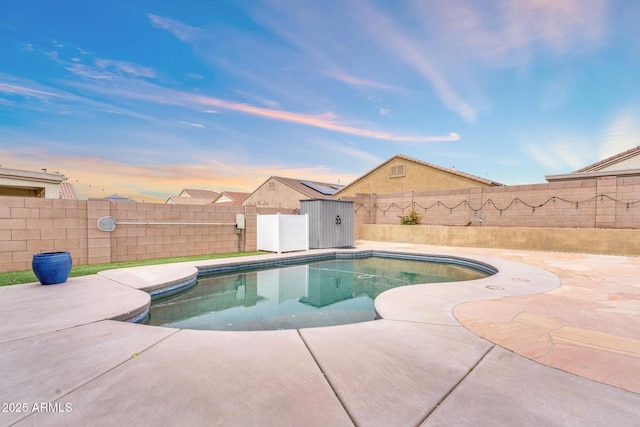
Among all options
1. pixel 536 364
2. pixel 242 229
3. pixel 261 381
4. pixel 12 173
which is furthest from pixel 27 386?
pixel 12 173

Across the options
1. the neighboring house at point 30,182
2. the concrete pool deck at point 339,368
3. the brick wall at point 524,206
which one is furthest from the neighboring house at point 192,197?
the concrete pool deck at point 339,368

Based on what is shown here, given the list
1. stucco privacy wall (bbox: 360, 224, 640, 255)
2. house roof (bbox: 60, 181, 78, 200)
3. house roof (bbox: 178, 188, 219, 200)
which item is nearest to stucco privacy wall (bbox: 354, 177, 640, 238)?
stucco privacy wall (bbox: 360, 224, 640, 255)

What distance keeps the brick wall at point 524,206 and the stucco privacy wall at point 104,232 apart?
7.45 meters

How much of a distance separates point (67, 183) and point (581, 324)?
84.8ft

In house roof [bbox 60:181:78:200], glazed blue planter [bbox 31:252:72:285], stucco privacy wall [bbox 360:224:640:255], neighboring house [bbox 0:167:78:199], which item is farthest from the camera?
house roof [bbox 60:181:78:200]

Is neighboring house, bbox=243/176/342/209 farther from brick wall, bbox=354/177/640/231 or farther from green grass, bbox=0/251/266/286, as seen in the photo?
green grass, bbox=0/251/266/286

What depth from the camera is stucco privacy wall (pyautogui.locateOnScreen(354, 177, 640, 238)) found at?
915cm

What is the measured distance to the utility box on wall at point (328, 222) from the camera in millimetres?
10703

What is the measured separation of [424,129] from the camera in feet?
45.8

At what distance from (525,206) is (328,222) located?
754 cm

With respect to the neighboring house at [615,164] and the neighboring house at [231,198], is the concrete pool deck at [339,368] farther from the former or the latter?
the neighboring house at [231,198]

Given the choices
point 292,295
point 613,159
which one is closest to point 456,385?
point 292,295

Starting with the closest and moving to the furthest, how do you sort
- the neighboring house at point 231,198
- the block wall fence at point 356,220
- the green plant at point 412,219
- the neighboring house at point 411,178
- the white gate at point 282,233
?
the block wall fence at point 356,220
the white gate at point 282,233
the green plant at point 412,219
the neighboring house at point 411,178
the neighboring house at point 231,198

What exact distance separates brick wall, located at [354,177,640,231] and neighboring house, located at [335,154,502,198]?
264 centimetres
